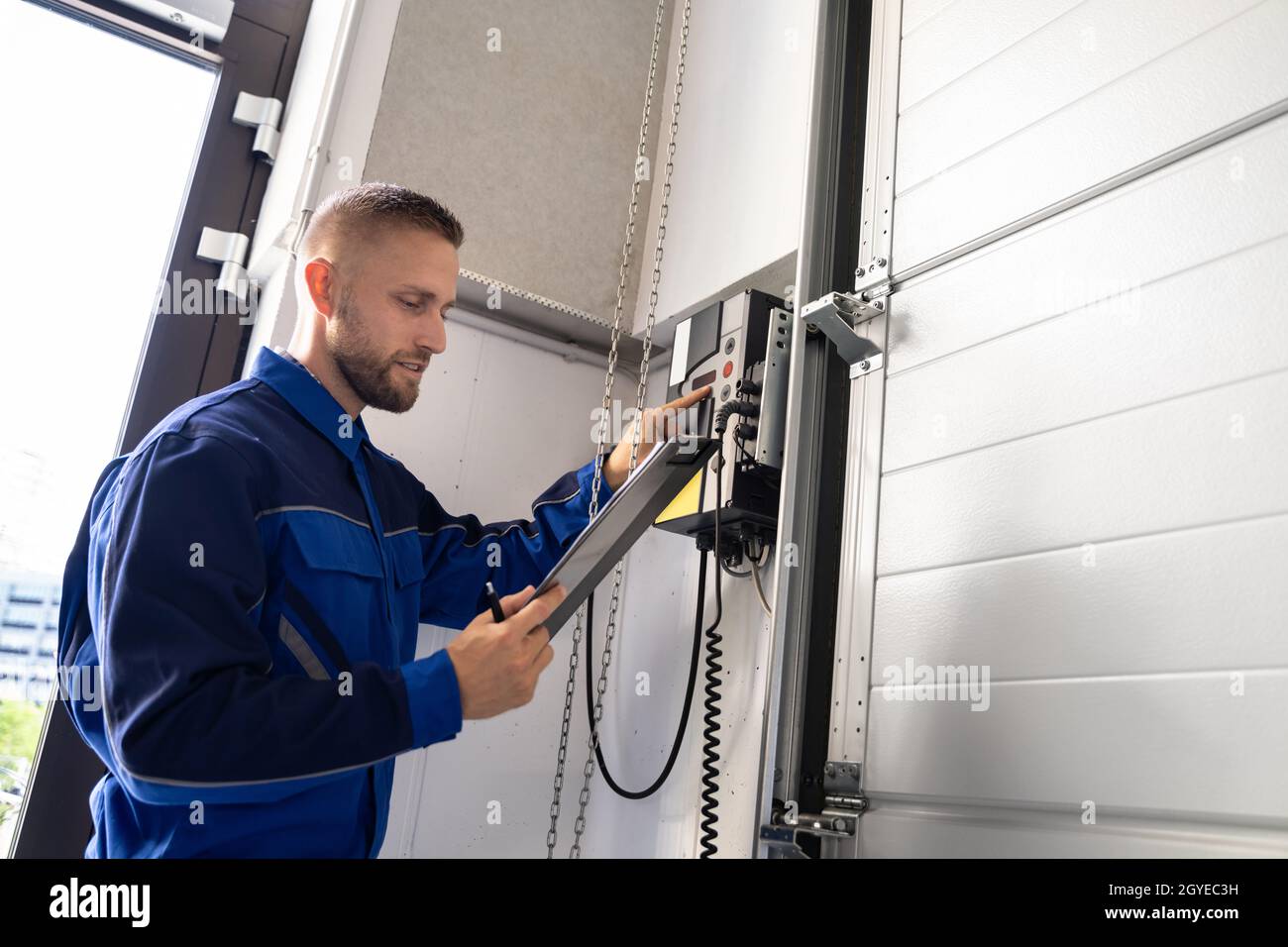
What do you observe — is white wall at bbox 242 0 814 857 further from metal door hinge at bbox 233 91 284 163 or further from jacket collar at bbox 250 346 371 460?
jacket collar at bbox 250 346 371 460

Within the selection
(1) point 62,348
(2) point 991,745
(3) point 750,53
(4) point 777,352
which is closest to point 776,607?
(2) point 991,745

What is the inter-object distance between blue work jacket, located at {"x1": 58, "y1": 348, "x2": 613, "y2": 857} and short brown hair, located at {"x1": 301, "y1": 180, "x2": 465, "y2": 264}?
0.97 ft

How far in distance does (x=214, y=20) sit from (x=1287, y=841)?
3.00 meters

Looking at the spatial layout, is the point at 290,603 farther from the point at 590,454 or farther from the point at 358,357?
the point at 590,454

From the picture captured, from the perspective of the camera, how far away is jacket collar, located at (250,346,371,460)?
1689 millimetres

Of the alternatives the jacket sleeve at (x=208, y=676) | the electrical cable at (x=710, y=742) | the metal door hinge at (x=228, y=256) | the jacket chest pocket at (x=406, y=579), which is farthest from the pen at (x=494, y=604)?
the metal door hinge at (x=228, y=256)

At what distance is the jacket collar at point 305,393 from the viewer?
169cm

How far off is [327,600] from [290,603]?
56 mm

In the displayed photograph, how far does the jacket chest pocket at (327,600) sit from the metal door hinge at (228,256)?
1.19 metres

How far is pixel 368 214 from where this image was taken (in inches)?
74.0

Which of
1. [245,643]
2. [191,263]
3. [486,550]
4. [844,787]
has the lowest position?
[844,787]

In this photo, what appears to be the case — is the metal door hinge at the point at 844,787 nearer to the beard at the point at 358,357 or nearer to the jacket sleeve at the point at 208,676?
the jacket sleeve at the point at 208,676

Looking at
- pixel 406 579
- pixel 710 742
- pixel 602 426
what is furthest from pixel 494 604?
pixel 602 426
